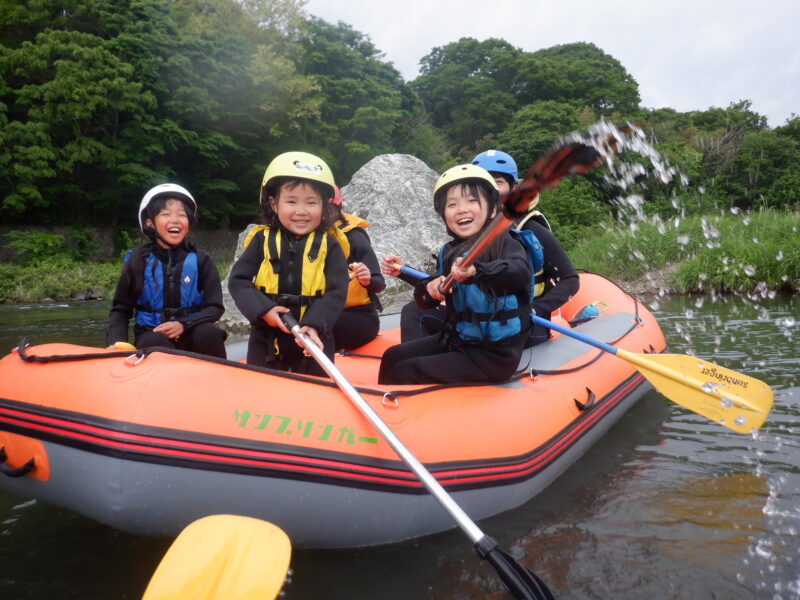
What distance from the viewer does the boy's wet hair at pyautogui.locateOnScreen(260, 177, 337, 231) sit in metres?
2.72

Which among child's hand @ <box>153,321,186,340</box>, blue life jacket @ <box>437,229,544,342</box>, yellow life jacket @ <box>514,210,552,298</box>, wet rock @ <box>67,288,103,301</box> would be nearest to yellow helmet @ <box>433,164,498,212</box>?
blue life jacket @ <box>437,229,544,342</box>

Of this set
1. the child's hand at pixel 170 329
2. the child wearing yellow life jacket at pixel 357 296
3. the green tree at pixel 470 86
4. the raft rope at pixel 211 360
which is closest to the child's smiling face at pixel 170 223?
the child's hand at pixel 170 329

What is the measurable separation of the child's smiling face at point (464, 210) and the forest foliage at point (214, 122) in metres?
12.9

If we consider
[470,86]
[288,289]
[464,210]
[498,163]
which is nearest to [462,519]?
[288,289]

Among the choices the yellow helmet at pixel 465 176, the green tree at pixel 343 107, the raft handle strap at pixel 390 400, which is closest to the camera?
the raft handle strap at pixel 390 400

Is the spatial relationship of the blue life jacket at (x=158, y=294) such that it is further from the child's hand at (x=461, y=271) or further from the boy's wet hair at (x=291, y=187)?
the child's hand at (x=461, y=271)

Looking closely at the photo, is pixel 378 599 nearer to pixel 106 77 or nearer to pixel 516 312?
pixel 516 312

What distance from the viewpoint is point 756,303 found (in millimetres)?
7621

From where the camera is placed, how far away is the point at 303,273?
2727 mm

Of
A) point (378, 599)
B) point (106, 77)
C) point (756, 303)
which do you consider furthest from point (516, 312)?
point (106, 77)

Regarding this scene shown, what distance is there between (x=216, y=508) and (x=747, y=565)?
1.80 meters

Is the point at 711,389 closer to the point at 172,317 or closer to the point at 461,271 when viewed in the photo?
the point at 461,271

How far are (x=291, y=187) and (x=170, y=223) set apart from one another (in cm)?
91

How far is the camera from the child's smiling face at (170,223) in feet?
10.5
